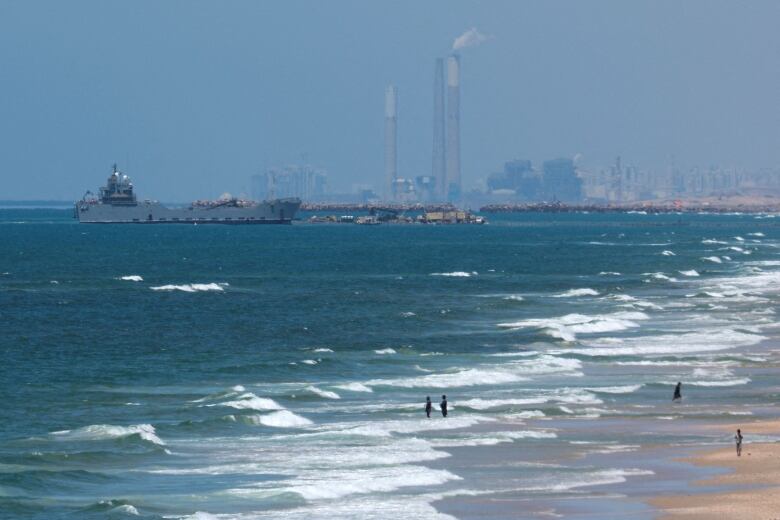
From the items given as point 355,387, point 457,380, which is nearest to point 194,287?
point 457,380

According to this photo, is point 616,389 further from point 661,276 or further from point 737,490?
point 661,276

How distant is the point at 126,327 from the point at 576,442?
43827 mm

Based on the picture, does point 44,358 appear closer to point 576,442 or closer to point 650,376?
point 650,376

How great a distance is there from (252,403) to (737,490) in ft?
65.3

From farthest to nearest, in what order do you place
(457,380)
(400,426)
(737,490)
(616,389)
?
(457,380) → (616,389) → (400,426) → (737,490)

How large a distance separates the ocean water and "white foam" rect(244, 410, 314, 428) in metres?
0.18

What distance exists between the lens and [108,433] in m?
49.6

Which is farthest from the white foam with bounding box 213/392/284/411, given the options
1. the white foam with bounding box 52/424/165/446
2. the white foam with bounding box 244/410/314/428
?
the white foam with bounding box 52/424/165/446

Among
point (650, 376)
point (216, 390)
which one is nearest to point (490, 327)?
point (650, 376)

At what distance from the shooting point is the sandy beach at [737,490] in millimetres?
38344

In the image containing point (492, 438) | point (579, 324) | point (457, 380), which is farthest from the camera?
point (579, 324)

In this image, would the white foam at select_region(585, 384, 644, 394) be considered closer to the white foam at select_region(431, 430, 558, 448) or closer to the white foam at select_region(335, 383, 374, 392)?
the white foam at select_region(335, 383, 374, 392)

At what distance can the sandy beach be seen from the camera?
38344 mm

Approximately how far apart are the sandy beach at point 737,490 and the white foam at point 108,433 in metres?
16.1
